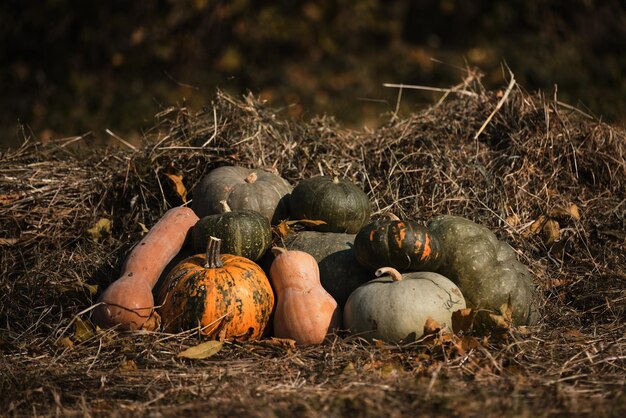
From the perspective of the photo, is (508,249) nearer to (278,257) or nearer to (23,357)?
(278,257)

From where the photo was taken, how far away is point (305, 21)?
14.4m

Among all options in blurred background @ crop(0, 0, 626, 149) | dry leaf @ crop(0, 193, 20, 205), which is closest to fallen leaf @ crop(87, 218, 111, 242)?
dry leaf @ crop(0, 193, 20, 205)

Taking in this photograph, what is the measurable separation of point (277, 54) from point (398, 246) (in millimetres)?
10192

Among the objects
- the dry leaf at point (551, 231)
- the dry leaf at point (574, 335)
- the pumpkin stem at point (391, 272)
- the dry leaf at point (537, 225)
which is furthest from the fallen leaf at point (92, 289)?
the dry leaf at point (551, 231)

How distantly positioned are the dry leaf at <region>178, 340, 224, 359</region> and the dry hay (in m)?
0.06

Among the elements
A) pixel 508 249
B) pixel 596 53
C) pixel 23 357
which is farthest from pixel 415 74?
pixel 23 357

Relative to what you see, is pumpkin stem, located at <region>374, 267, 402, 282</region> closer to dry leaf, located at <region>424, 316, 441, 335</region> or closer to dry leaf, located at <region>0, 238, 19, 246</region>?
dry leaf, located at <region>424, 316, 441, 335</region>

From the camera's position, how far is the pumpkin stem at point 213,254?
4.57 metres

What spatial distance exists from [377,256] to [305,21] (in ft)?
34.4

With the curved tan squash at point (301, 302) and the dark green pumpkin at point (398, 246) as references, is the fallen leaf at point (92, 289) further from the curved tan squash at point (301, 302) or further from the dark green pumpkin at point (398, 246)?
the dark green pumpkin at point (398, 246)

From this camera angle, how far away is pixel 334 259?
4.96 m

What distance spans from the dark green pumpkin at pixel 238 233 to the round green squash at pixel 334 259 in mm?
212

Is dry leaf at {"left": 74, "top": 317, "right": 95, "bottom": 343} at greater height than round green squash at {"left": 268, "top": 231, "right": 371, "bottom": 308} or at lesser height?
lesser

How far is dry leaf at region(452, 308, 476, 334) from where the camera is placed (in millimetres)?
4344
